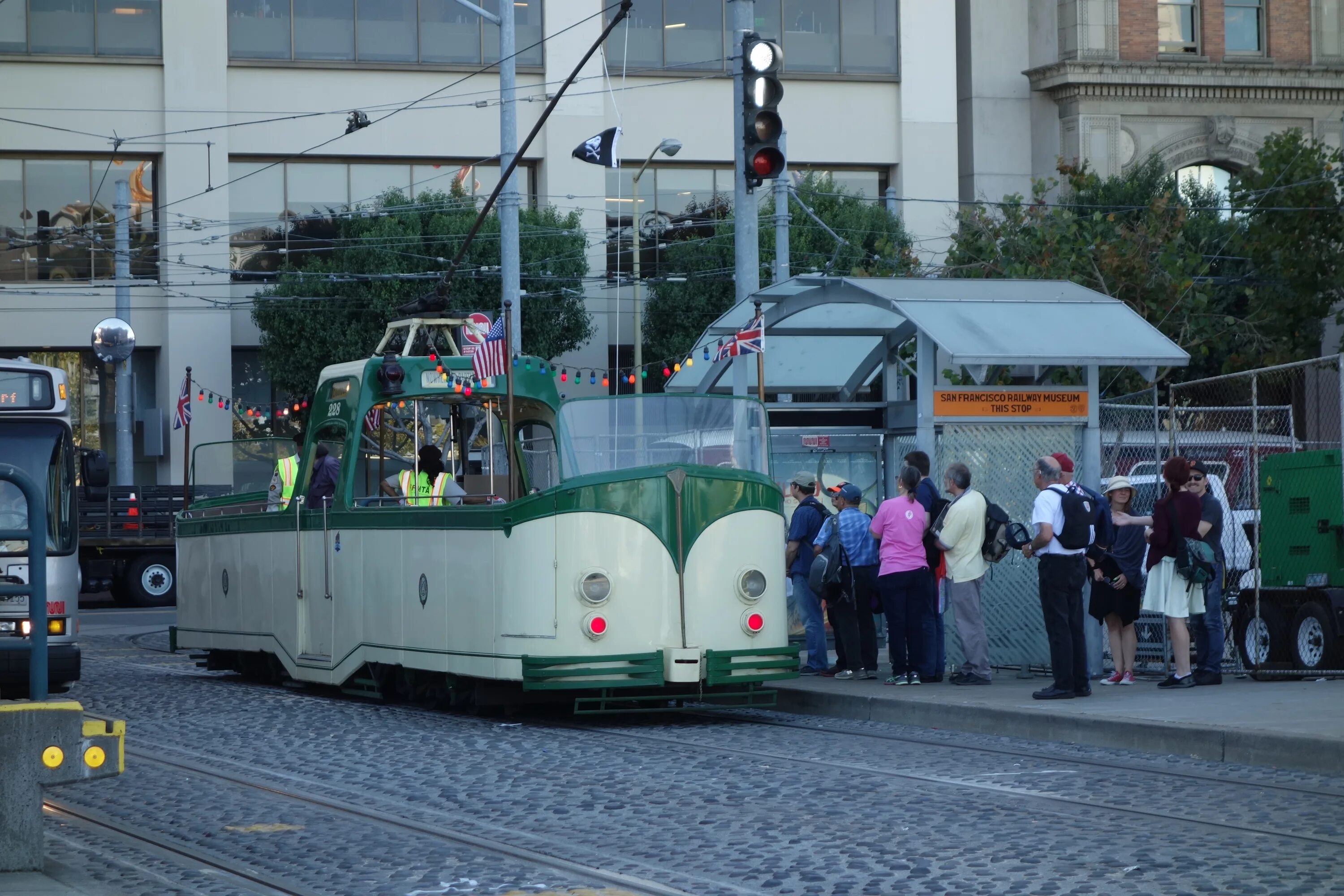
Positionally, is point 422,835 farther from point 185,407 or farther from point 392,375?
point 185,407

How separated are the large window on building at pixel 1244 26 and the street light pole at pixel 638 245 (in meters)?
15.3

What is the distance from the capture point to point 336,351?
42531 millimetres

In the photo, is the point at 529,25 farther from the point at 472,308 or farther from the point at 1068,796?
the point at 1068,796

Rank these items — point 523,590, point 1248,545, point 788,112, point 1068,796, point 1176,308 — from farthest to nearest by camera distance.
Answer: point 788,112
point 1176,308
point 1248,545
point 523,590
point 1068,796

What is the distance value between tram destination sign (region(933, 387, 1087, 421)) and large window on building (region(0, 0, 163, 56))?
32.1 meters

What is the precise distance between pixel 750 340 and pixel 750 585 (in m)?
2.81

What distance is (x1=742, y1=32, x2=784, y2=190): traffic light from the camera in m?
16.0

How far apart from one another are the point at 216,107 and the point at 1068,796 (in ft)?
120

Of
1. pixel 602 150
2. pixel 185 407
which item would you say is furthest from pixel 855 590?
pixel 185 407

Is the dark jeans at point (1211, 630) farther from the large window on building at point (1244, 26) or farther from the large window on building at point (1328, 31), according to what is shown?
the large window on building at point (1328, 31)

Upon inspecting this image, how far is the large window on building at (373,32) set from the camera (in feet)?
143

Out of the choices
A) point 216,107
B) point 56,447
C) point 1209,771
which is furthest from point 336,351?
point 1209,771

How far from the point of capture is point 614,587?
13.0 meters

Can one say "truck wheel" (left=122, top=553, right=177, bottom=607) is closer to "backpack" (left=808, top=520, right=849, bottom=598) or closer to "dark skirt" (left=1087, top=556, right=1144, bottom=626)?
"backpack" (left=808, top=520, right=849, bottom=598)
